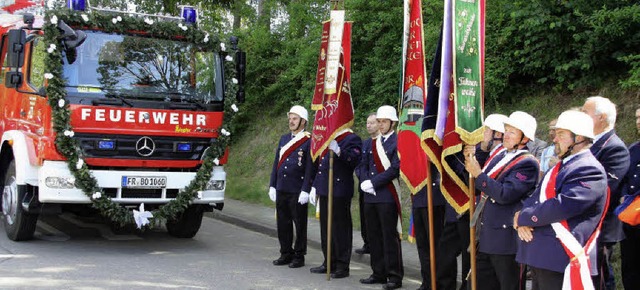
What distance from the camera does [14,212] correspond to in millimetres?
9578

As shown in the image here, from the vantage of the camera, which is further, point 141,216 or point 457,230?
point 141,216

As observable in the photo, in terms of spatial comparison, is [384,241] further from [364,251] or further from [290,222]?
[364,251]

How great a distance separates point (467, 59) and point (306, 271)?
3.47 m

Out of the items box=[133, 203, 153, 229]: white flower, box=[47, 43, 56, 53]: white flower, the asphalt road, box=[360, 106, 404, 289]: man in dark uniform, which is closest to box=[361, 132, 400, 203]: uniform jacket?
box=[360, 106, 404, 289]: man in dark uniform

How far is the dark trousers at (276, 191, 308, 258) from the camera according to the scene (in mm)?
8742

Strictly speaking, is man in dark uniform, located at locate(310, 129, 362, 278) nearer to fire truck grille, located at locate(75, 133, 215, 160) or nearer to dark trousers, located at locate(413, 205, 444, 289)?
dark trousers, located at locate(413, 205, 444, 289)

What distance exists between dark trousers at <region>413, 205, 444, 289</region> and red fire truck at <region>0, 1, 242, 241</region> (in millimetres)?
3201

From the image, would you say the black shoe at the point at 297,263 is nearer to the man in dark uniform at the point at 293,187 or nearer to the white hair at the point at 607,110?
the man in dark uniform at the point at 293,187

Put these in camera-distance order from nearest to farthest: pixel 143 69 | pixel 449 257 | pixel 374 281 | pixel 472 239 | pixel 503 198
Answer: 1. pixel 503 198
2. pixel 472 239
3. pixel 449 257
4. pixel 374 281
5. pixel 143 69

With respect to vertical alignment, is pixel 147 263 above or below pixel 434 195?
below

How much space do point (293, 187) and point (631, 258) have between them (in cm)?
397

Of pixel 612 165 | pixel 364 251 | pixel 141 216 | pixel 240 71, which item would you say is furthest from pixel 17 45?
pixel 612 165

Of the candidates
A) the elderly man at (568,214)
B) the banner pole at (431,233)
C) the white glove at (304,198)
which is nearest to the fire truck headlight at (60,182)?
the white glove at (304,198)

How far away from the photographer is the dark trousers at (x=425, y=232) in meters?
7.32
